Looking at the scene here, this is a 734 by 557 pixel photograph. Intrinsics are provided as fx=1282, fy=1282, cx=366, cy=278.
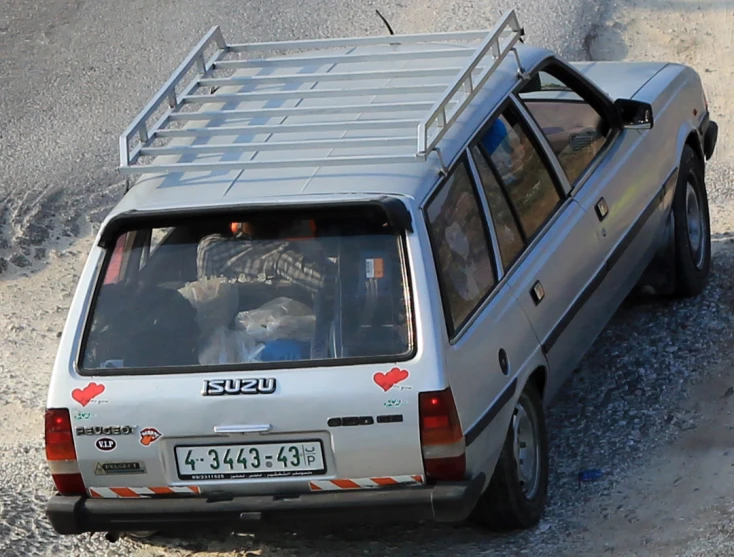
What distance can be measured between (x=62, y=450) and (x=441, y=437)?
4.56 ft

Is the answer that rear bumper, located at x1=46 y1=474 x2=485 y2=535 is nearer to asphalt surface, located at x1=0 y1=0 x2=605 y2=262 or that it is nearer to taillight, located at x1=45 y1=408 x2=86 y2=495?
taillight, located at x1=45 y1=408 x2=86 y2=495

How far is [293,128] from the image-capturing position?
204 inches

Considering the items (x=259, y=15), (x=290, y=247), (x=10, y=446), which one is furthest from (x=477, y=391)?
(x=259, y=15)

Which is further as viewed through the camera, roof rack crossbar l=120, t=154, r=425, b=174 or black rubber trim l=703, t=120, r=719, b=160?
black rubber trim l=703, t=120, r=719, b=160

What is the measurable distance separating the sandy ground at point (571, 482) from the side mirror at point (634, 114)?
3.87ft

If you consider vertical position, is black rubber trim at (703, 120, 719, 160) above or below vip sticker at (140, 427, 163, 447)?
below

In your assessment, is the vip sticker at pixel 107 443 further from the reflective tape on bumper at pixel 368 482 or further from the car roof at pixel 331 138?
the car roof at pixel 331 138

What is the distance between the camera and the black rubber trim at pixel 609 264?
17.9ft

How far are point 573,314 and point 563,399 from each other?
0.87 meters

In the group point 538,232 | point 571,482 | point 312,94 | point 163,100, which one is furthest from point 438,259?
point 163,100

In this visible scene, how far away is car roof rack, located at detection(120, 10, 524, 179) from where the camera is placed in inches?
194

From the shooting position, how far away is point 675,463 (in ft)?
18.5

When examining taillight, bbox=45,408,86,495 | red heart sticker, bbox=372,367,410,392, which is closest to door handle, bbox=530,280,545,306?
red heart sticker, bbox=372,367,410,392

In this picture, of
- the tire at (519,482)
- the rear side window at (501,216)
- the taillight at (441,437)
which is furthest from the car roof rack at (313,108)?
the tire at (519,482)
